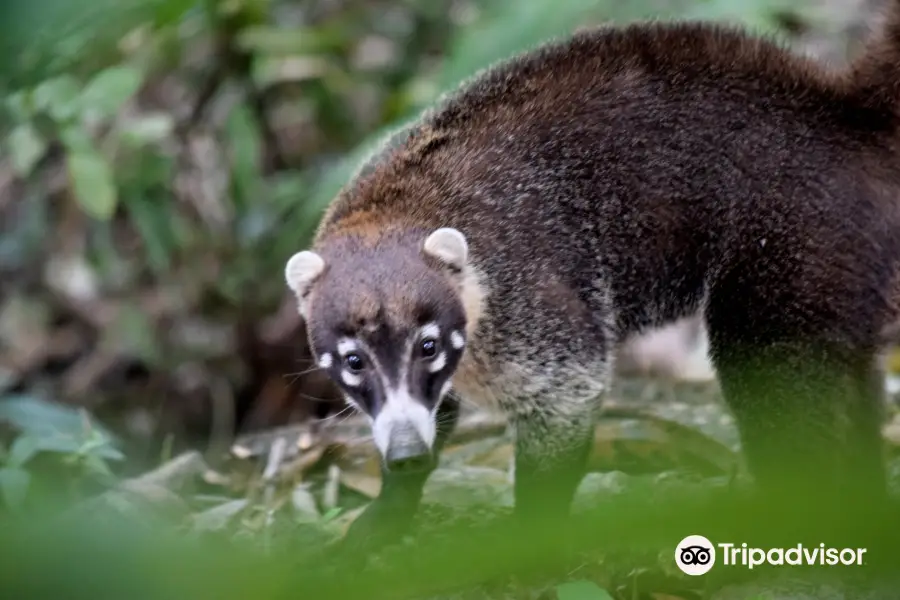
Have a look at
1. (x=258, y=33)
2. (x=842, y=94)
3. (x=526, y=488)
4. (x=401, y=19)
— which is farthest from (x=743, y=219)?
(x=401, y=19)

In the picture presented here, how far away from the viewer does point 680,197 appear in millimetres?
3721

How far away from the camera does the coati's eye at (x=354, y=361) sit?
3.27 metres

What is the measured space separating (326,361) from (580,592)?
3.55ft

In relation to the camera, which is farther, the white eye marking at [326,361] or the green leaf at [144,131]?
the green leaf at [144,131]

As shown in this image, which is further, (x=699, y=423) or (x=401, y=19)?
(x=401, y=19)

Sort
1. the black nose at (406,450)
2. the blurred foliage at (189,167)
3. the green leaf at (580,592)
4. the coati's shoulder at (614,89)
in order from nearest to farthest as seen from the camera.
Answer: the green leaf at (580,592) < the black nose at (406,450) < the coati's shoulder at (614,89) < the blurred foliage at (189,167)

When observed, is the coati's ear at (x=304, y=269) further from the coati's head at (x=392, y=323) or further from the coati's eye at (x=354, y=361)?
the coati's eye at (x=354, y=361)

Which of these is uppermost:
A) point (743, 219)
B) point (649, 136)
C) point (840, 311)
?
point (649, 136)

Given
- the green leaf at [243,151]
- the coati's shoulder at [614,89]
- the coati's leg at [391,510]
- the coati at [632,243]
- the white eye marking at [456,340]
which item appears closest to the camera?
the white eye marking at [456,340]

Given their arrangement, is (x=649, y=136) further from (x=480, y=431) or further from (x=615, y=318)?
(x=480, y=431)

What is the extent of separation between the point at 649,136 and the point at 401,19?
13.7 feet

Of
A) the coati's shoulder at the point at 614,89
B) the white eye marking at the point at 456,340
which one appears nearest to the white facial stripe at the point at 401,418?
the white eye marking at the point at 456,340

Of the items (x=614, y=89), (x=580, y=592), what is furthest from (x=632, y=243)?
(x=580, y=592)

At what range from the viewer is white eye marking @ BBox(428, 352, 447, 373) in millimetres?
3277
